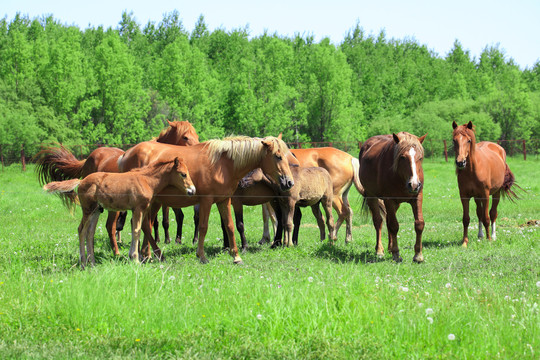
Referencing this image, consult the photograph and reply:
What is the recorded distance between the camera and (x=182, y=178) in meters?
7.99

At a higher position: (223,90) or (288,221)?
(223,90)

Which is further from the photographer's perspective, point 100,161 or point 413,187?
point 100,161

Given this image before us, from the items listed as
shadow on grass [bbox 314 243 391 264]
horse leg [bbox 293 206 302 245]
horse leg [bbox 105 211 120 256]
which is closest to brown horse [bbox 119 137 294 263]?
horse leg [bbox 105 211 120 256]

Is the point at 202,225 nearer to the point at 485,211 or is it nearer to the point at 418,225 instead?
the point at 418,225

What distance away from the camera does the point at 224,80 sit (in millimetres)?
57344

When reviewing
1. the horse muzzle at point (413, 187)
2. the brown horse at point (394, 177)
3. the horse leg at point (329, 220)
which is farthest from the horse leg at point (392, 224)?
the horse leg at point (329, 220)

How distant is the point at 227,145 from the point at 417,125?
47869 millimetres

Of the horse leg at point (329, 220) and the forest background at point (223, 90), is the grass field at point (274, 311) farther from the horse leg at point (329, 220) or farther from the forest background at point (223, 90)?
the forest background at point (223, 90)

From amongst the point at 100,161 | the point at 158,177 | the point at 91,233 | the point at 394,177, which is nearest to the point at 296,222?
the point at 394,177

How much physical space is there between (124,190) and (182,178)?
0.81 metres

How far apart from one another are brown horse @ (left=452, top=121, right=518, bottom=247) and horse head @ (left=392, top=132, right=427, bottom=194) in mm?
2296

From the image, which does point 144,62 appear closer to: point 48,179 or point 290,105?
point 290,105

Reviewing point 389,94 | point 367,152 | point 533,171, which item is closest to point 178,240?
point 367,152

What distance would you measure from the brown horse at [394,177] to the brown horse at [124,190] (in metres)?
3.01
